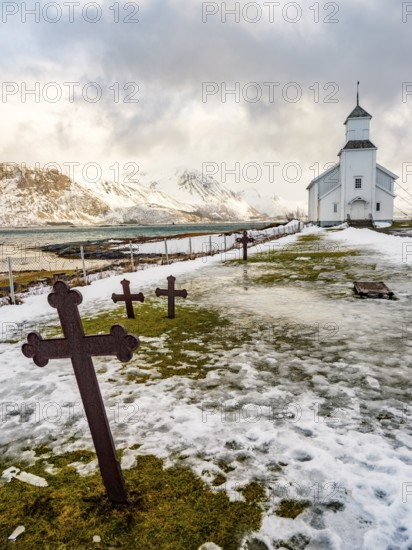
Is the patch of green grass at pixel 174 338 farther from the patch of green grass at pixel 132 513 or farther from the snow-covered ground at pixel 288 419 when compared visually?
the patch of green grass at pixel 132 513

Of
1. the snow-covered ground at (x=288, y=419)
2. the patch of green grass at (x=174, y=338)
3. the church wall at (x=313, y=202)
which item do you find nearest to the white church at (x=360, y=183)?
the church wall at (x=313, y=202)

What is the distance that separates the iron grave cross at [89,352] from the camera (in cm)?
268

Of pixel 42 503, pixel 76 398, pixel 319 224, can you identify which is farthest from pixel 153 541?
pixel 319 224

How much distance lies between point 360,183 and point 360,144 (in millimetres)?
5287

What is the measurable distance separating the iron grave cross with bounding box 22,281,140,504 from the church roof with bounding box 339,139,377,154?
54.3m

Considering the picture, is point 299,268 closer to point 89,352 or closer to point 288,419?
point 288,419

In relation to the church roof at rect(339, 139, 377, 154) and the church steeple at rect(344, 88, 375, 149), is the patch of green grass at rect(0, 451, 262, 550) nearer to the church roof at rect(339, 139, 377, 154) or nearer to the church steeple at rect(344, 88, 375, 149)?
the church roof at rect(339, 139, 377, 154)

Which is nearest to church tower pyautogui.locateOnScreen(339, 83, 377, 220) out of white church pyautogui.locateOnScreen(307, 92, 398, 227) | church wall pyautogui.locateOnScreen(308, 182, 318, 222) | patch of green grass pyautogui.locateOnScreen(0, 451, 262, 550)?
white church pyautogui.locateOnScreen(307, 92, 398, 227)

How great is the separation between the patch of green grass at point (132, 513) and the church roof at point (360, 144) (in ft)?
178

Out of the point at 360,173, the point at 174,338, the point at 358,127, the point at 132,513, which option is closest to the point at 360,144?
A: the point at 358,127

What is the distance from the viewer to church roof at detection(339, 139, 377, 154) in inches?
1926

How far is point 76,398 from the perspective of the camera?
4754mm

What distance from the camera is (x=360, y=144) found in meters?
49.5

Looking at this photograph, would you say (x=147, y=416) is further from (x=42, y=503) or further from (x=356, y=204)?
(x=356, y=204)
